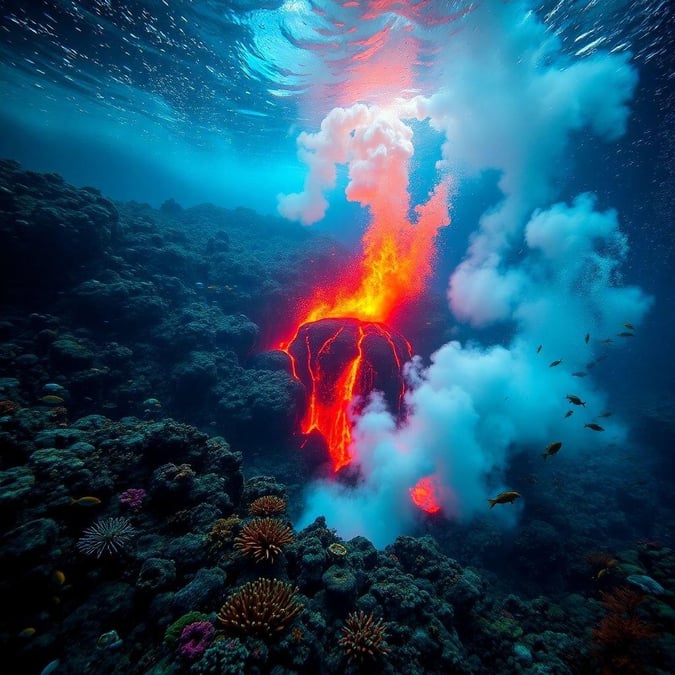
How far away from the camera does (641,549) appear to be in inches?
376

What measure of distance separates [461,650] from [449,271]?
102 feet

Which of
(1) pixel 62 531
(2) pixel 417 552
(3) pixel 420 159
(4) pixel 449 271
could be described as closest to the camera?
(1) pixel 62 531

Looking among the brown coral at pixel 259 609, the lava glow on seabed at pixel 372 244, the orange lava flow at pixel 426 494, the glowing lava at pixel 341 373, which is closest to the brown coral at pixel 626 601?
the orange lava flow at pixel 426 494

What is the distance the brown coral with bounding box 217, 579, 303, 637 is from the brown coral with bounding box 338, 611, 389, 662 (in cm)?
87

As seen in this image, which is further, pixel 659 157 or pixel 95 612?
pixel 659 157

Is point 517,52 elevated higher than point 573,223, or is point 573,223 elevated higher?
point 517,52

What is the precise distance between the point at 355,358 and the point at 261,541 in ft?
37.9

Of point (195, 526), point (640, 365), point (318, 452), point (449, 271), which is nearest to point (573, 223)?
point (449, 271)

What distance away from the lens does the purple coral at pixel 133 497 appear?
Result: 5.88m

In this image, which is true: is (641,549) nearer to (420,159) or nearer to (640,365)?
(640,365)

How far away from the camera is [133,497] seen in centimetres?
600

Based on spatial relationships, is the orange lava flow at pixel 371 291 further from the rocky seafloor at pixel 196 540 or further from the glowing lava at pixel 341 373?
the rocky seafloor at pixel 196 540

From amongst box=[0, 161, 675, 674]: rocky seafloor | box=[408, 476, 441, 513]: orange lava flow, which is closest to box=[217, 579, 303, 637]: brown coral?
box=[0, 161, 675, 674]: rocky seafloor

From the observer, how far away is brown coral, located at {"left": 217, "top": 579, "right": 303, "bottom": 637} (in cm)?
397
